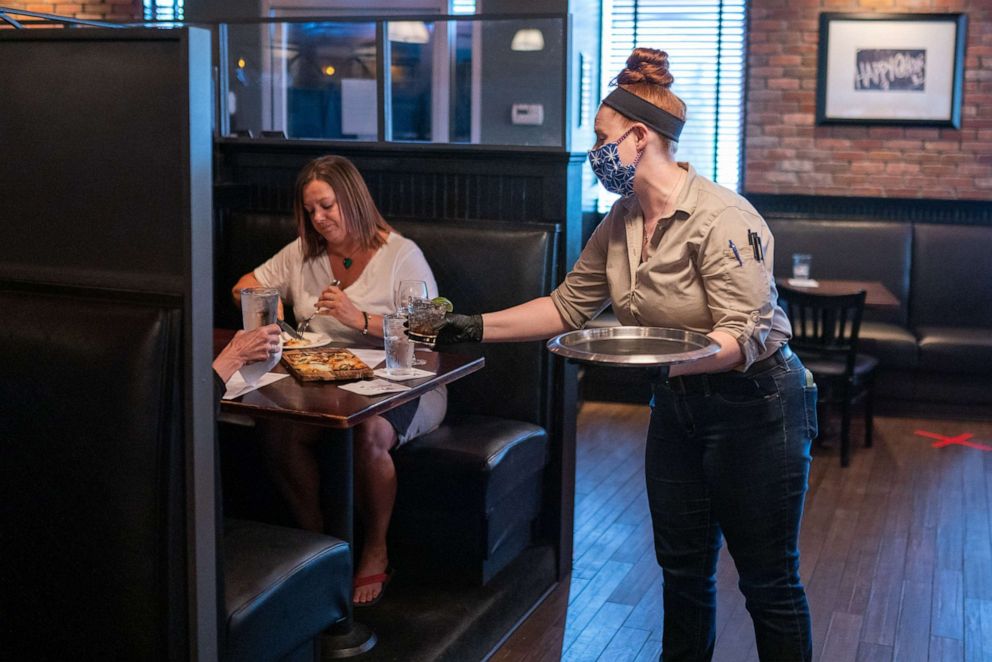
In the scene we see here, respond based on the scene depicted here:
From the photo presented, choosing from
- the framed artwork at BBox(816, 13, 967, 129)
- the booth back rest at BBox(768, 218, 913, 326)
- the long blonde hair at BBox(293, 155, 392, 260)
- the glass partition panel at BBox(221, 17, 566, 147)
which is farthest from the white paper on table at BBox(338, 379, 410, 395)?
the framed artwork at BBox(816, 13, 967, 129)

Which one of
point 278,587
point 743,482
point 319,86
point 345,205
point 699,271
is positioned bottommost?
point 278,587

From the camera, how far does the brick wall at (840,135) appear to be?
642 cm

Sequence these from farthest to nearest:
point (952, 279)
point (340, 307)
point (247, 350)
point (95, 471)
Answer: point (952, 279), point (340, 307), point (247, 350), point (95, 471)

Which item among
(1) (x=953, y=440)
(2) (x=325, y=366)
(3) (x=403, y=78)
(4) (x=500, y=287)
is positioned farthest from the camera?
(3) (x=403, y=78)

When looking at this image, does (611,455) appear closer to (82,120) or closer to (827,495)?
(827,495)

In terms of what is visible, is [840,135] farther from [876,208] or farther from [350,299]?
[350,299]

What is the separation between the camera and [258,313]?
2.79 metres

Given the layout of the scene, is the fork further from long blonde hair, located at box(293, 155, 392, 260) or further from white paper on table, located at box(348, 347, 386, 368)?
white paper on table, located at box(348, 347, 386, 368)

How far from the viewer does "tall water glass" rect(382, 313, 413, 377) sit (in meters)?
2.83

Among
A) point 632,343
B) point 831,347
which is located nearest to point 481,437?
point 632,343

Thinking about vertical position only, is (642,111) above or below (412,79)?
below

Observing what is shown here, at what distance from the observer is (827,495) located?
4664mm

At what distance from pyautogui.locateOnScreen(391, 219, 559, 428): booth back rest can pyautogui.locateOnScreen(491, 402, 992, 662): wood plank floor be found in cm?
64

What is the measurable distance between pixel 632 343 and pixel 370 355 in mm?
1009
